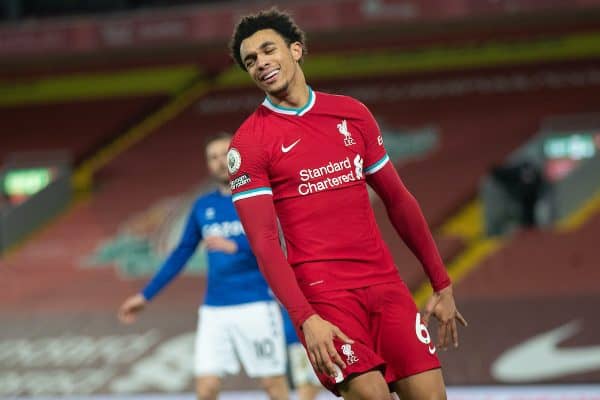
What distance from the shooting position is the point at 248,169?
4156mm

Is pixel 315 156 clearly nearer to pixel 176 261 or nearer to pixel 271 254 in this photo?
pixel 271 254

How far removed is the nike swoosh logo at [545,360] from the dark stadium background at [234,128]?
0.02 metres

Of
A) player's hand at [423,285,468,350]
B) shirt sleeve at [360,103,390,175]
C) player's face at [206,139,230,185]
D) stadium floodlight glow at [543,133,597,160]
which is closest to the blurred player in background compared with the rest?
player's face at [206,139,230,185]

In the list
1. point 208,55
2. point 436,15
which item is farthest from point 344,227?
point 208,55

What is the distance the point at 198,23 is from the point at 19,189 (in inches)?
188

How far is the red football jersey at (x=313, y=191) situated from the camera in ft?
13.7

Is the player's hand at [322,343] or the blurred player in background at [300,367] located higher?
the player's hand at [322,343]

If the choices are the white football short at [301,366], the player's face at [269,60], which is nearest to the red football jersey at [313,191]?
the player's face at [269,60]

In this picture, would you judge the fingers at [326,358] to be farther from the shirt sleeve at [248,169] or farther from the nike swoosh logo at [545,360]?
the nike swoosh logo at [545,360]

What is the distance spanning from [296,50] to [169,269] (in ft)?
9.61

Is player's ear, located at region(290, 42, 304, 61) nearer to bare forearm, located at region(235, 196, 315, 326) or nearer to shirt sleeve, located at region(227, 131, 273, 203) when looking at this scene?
shirt sleeve, located at region(227, 131, 273, 203)

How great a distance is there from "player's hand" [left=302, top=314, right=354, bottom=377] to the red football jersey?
0.84 feet

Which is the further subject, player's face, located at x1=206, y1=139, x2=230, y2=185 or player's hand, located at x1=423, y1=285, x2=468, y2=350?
player's face, located at x1=206, y1=139, x2=230, y2=185

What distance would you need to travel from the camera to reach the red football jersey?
418 cm
